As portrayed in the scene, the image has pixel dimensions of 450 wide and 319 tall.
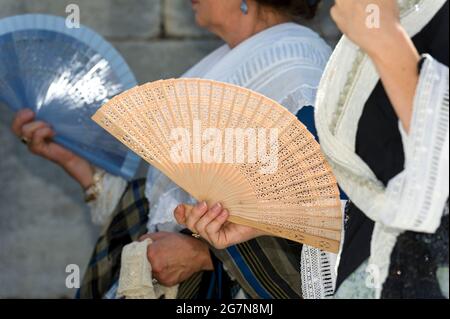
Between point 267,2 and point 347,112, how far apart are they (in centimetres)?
134

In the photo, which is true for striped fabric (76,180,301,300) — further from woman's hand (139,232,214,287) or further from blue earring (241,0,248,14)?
blue earring (241,0,248,14)

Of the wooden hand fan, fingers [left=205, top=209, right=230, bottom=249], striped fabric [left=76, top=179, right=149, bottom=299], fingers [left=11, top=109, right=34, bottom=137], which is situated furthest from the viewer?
fingers [left=11, top=109, right=34, bottom=137]

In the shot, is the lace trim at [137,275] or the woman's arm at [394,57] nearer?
the woman's arm at [394,57]

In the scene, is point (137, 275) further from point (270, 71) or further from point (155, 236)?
point (270, 71)

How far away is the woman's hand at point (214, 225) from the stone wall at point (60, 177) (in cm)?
186

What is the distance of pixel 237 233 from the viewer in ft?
9.55

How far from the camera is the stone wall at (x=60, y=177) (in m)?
4.71

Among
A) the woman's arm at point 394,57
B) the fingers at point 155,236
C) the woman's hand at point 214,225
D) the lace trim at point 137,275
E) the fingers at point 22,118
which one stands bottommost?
the lace trim at point 137,275

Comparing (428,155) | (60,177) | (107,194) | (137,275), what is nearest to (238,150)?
(428,155)

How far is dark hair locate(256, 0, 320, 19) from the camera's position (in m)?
3.68

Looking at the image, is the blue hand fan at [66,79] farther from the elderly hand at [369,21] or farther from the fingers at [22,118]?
the elderly hand at [369,21]

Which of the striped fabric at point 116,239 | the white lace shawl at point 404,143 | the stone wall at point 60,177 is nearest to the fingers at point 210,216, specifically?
the white lace shawl at point 404,143

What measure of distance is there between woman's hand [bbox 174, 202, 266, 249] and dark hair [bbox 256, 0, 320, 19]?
0.96 m

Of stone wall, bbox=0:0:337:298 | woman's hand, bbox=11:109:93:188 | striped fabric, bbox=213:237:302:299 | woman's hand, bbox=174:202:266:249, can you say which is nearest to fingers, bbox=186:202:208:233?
woman's hand, bbox=174:202:266:249
